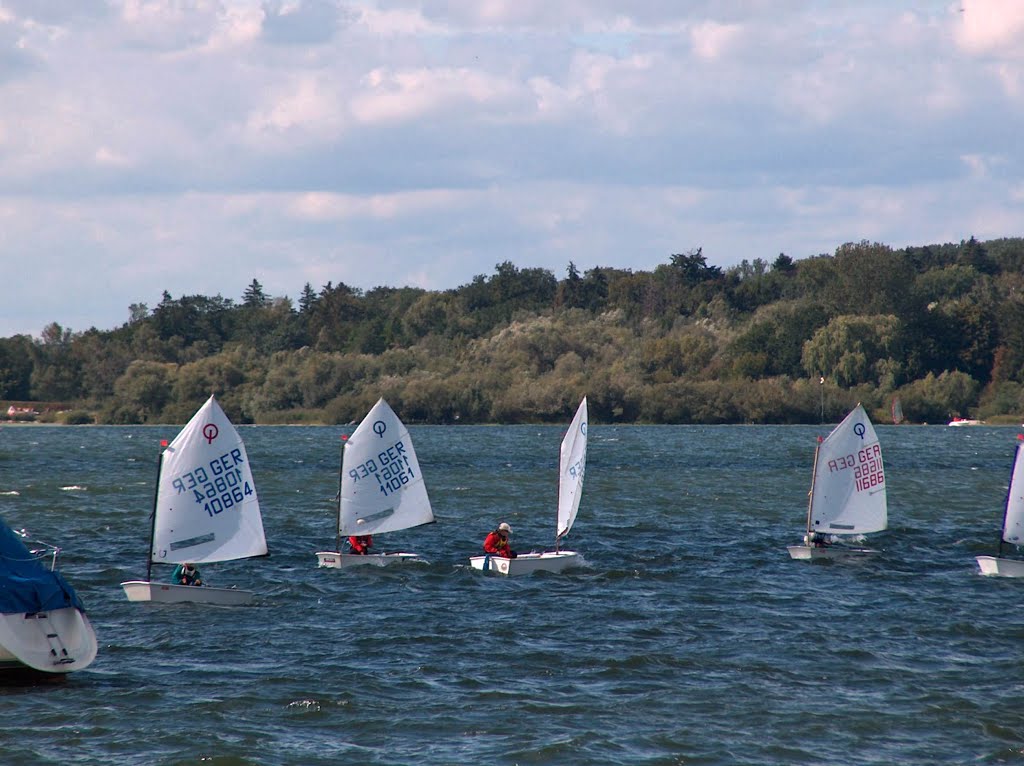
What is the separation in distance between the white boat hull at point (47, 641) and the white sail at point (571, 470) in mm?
16119

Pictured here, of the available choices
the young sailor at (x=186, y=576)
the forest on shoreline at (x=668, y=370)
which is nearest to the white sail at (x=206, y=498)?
the young sailor at (x=186, y=576)

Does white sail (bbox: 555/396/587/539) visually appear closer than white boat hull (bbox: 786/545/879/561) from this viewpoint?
Yes

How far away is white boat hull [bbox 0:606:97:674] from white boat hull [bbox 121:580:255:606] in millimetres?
6649

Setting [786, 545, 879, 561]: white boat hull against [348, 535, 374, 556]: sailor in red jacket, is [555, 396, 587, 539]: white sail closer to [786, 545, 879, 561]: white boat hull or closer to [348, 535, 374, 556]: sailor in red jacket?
[348, 535, 374, 556]: sailor in red jacket

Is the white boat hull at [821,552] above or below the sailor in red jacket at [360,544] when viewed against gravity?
below

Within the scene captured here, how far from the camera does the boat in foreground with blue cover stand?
22000 mm

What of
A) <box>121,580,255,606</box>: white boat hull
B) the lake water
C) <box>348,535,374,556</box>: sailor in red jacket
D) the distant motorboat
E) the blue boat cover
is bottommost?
the lake water

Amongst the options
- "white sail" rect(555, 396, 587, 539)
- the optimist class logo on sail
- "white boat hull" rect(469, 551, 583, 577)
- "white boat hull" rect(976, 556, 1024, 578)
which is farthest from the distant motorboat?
"white boat hull" rect(469, 551, 583, 577)

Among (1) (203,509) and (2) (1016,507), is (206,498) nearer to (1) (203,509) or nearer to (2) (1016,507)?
(1) (203,509)

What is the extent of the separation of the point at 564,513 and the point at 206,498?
10556 mm

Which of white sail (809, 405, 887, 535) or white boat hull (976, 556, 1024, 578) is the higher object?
white sail (809, 405, 887, 535)

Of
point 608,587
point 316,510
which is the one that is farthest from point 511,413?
point 608,587

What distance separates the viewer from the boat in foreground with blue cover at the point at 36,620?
866 inches

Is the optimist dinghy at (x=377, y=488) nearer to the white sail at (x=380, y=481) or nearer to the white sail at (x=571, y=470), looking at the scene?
the white sail at (x=380, y=481)
